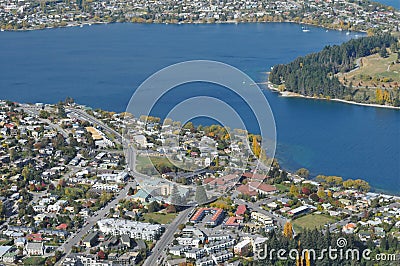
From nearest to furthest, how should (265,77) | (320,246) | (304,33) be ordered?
1. (320,246)
2. (265,77)
3. (304,33)

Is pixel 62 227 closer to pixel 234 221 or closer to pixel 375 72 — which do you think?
pixel 234 221

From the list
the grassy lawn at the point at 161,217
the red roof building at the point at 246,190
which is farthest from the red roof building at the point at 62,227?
the red roof building at the point at 246,190

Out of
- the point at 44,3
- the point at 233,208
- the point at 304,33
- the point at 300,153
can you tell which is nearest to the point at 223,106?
the point at 300,153

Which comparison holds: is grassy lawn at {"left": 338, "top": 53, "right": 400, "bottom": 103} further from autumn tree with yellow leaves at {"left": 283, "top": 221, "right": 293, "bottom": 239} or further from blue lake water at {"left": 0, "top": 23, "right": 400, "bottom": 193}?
autumn tree with yellow leaves at {"left": 283, "top": 221, "right": 293, "bottom": 239}

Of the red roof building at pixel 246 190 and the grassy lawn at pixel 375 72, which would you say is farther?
the grassy lawn at pixel 375 72

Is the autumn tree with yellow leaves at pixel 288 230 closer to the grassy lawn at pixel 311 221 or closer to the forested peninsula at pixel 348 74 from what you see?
the grassy lawn at pixel 311 221

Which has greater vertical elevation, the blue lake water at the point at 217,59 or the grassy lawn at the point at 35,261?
the grassy lawn at the point at 35,261

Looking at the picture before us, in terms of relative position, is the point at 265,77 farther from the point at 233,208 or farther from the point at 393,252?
the point at 393,252

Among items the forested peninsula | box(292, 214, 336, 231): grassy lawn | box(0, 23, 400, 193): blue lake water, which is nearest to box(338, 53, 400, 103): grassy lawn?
the forested peninsula
